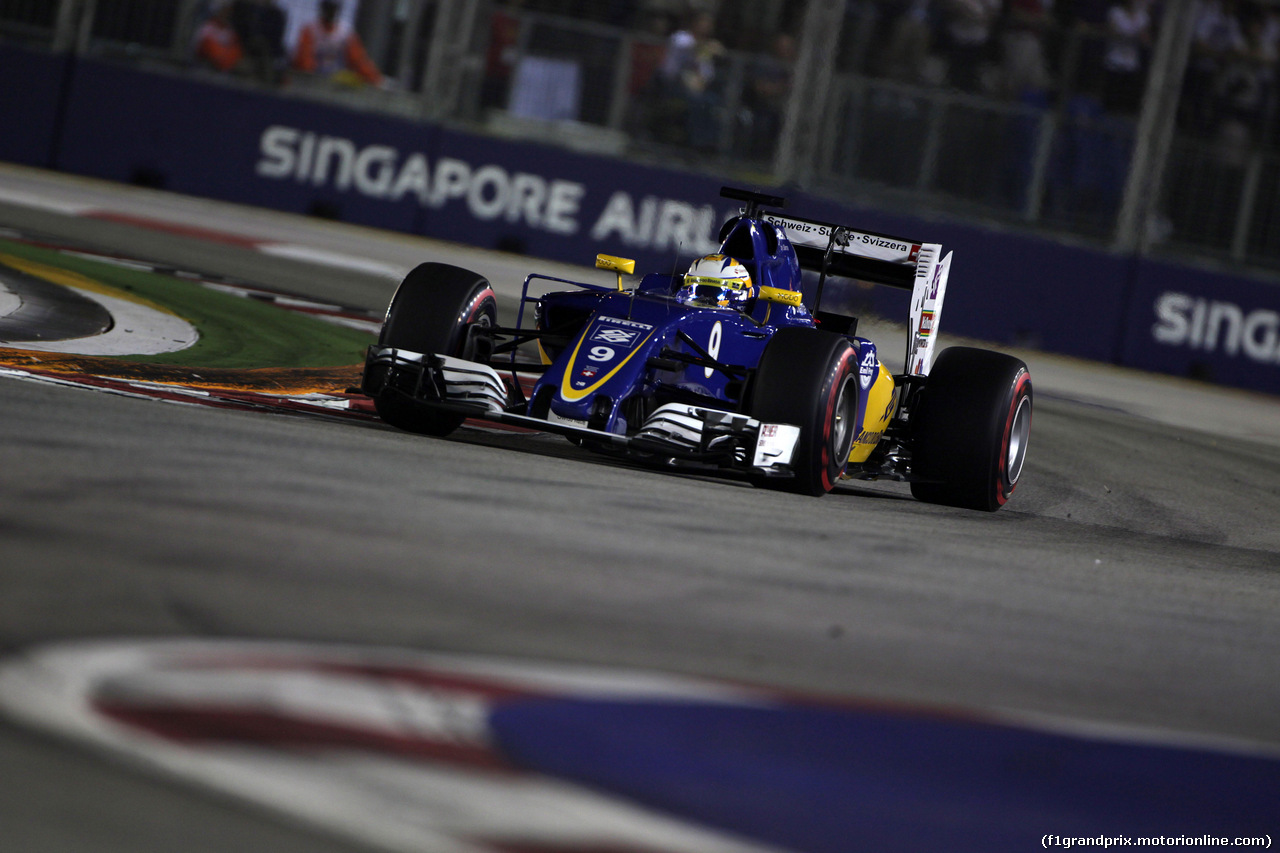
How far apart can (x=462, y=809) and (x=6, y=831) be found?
70 cm

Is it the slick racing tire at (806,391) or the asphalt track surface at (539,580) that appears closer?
the asphalt track surface at (539,580)

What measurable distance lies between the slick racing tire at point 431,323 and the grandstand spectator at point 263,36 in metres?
11.8

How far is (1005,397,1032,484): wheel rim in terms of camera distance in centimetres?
772

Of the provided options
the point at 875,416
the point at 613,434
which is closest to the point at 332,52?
the point at 875,416

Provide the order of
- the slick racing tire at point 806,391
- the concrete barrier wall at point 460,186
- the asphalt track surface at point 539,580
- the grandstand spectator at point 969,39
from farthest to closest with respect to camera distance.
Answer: the grandstand spectator at point 969,39, the concrete barrier wall at point 460,186, the slick racing tire at point 806,391, the asphalt track surface at point 539,580

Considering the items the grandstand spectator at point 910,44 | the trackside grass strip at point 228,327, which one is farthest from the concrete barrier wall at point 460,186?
the trackside grass strip at point 228,327

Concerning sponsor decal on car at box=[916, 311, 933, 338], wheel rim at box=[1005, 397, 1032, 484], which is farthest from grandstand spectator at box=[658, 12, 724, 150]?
wheel rim at box=[1005, 397, 1032, 484]

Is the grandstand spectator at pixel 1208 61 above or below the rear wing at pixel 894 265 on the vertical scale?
above

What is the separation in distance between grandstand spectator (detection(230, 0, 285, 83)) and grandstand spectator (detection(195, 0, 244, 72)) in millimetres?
75

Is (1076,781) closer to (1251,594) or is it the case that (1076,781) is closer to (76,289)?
(1251,594)

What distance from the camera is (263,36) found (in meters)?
18.1

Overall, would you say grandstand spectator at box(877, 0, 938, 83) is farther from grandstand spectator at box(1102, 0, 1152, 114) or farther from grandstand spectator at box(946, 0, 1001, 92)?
grandstand spectator at box(1102, 0, 1152, 114)

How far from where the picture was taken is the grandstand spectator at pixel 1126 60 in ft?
56.4

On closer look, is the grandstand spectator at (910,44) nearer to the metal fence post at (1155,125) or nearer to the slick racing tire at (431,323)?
the metal fence post at (1155,125)
